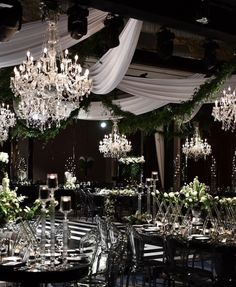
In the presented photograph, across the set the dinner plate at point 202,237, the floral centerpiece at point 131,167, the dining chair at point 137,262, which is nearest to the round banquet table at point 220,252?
the dinner plate at point 202,237

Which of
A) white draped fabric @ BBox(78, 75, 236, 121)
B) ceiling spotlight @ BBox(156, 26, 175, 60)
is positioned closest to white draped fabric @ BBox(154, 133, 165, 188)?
white draped fabric @ BBox(78, 75, 236, 121)

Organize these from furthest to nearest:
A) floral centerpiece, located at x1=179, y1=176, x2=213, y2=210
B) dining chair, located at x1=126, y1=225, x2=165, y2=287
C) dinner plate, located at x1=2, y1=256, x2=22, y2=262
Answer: floral centerpiece, located at x1=179, y1=176, x2=213, y2=210 → dining chair, located at x1=126, y1=225, x2=165, y2=287 → dinner plate, located at x1=2, y1=256, x2=22, y2=262

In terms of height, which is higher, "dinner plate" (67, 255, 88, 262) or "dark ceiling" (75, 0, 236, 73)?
"dark ceiling" (75, 0, 236, 73)

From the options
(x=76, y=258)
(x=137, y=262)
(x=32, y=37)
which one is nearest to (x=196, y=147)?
(x=32, y=37)

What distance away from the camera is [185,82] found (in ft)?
26.3

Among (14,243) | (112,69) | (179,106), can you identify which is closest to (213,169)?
(179,106)

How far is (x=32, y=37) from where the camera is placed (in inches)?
254

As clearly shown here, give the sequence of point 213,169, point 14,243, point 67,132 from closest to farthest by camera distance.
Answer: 1. point 14,243
2. point 213,169
3. point 67,132

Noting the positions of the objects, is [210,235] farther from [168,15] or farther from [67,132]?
[67,132]

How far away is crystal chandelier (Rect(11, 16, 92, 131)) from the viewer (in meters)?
7.05

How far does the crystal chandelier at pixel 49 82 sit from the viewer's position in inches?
277

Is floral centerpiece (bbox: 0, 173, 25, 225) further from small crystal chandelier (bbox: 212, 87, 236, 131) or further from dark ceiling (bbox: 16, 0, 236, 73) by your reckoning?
small crystal chandelier (bbox: 212, 87, 236, 131)

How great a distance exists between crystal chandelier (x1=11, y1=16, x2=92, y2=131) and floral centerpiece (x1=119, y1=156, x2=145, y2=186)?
23.6 ft

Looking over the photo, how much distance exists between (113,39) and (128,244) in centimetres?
241
